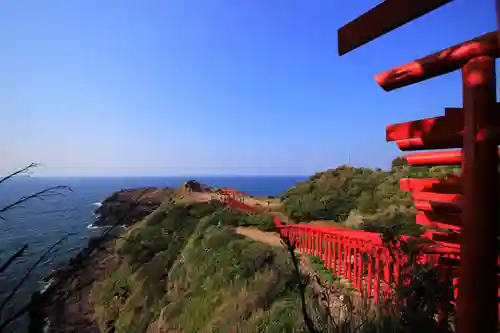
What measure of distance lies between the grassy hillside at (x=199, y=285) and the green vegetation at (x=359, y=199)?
343 cm

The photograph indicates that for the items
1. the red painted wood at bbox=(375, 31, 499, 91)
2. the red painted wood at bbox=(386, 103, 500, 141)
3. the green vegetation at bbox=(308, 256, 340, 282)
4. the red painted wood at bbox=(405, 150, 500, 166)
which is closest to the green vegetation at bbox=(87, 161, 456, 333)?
the green vegetation at bbox=(308, 256, 340, 282)

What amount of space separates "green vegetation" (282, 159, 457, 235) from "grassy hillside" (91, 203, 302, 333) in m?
3.43

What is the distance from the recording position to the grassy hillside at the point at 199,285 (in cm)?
766

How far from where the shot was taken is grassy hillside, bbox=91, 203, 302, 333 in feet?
25.1

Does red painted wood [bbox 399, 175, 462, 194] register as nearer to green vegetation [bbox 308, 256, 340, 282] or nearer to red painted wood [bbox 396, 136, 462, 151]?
red painted wood [bbox 396, 136, 462, 151]

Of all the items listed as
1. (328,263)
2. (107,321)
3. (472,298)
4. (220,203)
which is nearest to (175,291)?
(107,321)

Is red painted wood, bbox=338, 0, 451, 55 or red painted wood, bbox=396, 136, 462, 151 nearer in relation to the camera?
red painted wood, bbox=338, 0, 451, 55

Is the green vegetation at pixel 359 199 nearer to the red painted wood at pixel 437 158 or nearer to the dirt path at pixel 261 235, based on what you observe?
the dirt path at pixel 261 235

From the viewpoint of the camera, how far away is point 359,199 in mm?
16250

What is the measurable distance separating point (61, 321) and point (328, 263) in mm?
13359

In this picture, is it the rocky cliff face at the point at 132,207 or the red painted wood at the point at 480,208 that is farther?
the red painted wood at the point at 480,208

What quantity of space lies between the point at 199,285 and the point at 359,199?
29.1 feet

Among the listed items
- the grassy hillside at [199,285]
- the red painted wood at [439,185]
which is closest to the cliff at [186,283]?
the grassy hillside at [199,285]

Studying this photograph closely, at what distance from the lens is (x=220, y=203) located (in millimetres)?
21688
